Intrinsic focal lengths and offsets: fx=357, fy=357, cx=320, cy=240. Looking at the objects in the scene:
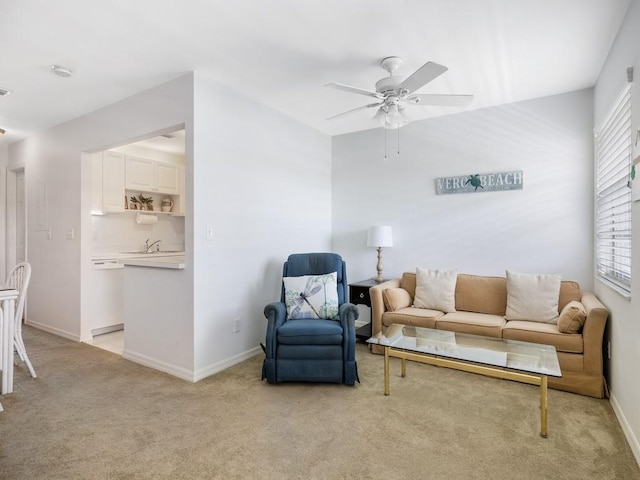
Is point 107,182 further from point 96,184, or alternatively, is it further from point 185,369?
point 185,369

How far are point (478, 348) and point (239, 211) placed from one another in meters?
2.33

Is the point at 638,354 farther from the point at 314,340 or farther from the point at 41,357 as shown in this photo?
the point at 41,357

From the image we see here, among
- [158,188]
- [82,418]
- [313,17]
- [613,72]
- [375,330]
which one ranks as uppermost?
[313,17]

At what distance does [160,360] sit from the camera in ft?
10.5

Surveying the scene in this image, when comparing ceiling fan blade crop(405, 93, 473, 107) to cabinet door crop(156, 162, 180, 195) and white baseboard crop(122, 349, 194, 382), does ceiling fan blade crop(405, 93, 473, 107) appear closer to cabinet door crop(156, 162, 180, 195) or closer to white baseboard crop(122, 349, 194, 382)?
white baseboard crop(122, 349, 194, 382)

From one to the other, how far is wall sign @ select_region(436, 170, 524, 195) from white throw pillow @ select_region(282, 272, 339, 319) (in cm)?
180

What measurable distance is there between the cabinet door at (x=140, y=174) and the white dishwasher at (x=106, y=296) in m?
1.15

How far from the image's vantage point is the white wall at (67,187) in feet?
10.9

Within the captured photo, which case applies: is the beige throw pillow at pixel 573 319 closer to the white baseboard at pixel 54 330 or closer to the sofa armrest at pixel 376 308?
the sofa armrest at pixel 376 308

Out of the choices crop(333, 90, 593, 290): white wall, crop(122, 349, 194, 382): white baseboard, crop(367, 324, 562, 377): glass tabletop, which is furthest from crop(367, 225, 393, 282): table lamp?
crop(122, 349, 194, 382): white baseboard

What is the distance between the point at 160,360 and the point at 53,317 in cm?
223

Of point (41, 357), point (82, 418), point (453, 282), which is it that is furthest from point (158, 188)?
point (453, 282)

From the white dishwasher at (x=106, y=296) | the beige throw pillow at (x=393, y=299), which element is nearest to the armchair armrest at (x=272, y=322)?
the beige throw pillow at (x=393, y=299)

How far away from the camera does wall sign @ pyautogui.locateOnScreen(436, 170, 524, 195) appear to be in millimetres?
3719
